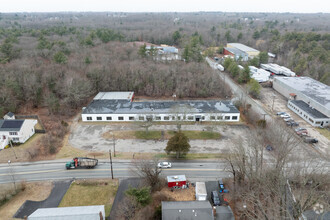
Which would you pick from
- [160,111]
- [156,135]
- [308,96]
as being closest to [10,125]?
[156,135]

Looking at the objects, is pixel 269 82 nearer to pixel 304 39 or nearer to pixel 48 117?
pixel 304 39

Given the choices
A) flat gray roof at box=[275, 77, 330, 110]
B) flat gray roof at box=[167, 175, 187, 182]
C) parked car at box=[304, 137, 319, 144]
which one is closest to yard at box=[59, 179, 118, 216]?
flat gray roof at box=[167, 175, 187, 182]

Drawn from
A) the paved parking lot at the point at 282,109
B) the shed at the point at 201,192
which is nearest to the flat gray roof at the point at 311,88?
the paved parking lot at the point at 282,109

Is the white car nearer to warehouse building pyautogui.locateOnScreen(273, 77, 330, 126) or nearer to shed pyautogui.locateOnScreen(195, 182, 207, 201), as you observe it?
shed pyautogui.locateOnScreen(195, 182, 207, 201)

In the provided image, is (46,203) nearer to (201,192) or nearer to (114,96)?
(201,192)

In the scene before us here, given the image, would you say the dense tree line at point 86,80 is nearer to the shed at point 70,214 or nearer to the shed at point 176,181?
the shed at point 70,214
